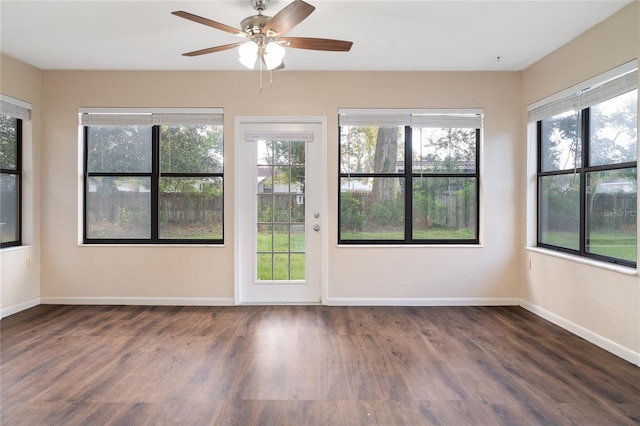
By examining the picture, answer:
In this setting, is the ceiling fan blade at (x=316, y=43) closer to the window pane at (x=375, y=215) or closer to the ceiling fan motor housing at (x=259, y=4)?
the ceiling fan motor housing at (x=259, y=4)

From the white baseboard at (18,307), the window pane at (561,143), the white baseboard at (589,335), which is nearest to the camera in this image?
the white baseboard at (589,335)

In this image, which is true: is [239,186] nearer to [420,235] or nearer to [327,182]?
[327,182]

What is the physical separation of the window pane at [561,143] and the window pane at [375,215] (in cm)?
152

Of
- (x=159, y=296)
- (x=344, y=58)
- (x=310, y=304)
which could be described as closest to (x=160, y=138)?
(x=159, y=296)

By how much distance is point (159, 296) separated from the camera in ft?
13.4

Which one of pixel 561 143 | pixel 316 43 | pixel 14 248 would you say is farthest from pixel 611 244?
pixel 14 248

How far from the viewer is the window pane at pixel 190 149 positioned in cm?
413

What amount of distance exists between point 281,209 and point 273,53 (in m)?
1.99

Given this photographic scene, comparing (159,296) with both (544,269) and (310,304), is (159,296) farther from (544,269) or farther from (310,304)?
(544,269)

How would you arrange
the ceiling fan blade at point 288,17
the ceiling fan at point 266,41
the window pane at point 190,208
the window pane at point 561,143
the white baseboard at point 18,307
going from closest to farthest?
the ceiling fan blade at point 288,17, the ceiling fan at point 266,41, the window pane at point 561,143, the white baseboard at point 18,307, the window pane at point 190,208

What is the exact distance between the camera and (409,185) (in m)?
4.14

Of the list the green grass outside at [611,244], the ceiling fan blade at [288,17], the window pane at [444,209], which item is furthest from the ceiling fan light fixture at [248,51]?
the green grass outside at [611,244]

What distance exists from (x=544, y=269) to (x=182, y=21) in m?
4.13

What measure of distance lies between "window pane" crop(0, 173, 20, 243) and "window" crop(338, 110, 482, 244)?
140 inches
